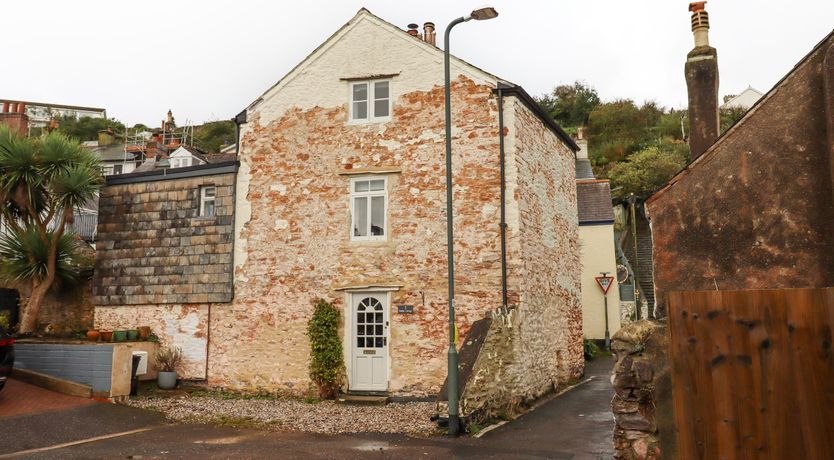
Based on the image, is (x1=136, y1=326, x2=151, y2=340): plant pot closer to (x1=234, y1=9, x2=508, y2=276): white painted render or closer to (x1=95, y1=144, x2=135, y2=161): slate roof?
(x1=234, y1=9, x2=508, y2=276): white painted render

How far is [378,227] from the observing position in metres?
15.4

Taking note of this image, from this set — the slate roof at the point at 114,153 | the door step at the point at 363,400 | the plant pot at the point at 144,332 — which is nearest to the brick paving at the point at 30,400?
the plant pot at the point at 144,332

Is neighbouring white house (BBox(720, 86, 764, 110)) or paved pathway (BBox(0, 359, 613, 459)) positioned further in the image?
neighbouring white house (BBox(720, 86, 764, 110))

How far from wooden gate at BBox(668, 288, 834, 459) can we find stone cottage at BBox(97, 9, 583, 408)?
939 centimetres

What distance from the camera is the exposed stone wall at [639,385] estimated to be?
6.21 metres

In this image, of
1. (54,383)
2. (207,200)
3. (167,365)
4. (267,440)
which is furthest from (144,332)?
(267,440)

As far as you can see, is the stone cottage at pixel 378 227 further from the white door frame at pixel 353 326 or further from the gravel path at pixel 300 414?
the gravel path at pixel 300 414

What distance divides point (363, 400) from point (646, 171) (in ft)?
97.4

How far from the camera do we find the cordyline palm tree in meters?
16.5

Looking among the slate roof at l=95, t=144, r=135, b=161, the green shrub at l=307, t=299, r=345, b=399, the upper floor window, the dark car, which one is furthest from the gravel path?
the slate roof at l=95, t=144, r=135, b=161

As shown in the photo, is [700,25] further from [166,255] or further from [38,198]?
[38,198]

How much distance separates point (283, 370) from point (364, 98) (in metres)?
7.01

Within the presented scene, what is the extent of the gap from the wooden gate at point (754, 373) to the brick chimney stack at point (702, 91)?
20.0 feet

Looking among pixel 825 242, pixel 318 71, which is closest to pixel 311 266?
pixel 318 71
